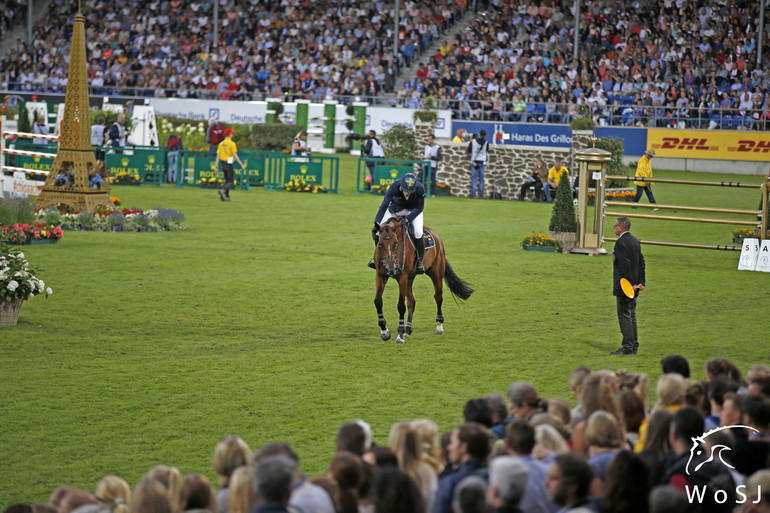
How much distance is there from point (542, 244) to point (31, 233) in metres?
11.4

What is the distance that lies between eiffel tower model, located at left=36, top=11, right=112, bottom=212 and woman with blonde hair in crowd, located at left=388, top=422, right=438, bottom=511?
2022 centimetres

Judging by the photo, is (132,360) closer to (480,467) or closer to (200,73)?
(480,467)

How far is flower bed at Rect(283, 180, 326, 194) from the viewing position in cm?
3294

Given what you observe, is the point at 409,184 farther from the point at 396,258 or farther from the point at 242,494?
the point at 242,494

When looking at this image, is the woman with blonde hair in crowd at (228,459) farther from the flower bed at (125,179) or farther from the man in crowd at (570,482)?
the flower bed at (125,179)

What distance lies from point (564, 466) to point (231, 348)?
25.5 feet

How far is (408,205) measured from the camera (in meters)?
13.6

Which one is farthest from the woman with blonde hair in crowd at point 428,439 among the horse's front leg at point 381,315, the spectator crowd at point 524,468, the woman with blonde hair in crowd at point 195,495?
the horse's front leg at point 381,315

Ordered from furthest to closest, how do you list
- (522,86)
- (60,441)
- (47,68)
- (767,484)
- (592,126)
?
(47,68) < (522,86) < (592,126) < (60,441) < (767,484)

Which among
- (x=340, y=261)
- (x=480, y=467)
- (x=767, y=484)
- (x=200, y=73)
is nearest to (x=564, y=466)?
(x=480, y=467)

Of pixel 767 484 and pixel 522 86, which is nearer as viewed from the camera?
pixel 767 484

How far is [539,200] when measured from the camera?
3200 cm

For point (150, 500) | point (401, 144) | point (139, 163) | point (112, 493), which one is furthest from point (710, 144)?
point (150, 500)

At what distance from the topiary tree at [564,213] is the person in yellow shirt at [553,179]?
7185mm
